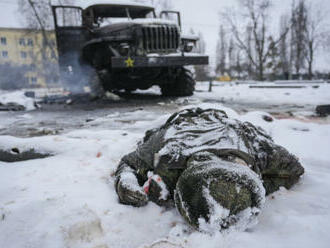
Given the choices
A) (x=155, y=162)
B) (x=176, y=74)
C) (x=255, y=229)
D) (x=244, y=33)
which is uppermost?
(x=244, y=33)

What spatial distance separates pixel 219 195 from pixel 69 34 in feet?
22.7

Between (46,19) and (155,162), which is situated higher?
(46,19)

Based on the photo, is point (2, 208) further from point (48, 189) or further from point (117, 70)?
point (117, 70)

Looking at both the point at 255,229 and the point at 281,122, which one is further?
the point at 281,122

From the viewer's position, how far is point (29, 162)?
184 centimetres

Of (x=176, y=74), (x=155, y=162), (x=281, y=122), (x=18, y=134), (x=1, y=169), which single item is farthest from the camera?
(x=176, y=74)

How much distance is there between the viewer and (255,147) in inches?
54.6

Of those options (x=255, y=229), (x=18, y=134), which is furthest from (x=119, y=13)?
(x=255, y=229)

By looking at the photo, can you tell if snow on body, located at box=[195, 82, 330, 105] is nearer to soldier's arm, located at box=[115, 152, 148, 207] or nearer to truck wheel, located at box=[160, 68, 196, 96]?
truck wheel, located at box=[160, 68, 196, 96]

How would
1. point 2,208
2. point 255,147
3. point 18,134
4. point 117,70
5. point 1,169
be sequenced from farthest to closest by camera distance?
point 117,70 < point 18,134 < point 1,169 < point 255,147 < point 2,208

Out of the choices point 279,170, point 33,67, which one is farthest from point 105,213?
point 33,67

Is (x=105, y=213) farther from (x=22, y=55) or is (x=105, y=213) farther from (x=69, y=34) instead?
(x=22, y=55)

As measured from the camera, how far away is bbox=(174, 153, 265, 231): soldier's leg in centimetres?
94

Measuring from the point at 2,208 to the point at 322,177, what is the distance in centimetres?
176
